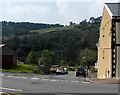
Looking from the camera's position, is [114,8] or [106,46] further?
[106,46]

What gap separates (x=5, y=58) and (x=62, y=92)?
29.2 metres

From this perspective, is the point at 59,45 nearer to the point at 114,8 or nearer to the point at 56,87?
the point at 114,8

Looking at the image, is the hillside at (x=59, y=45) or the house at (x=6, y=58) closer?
the house at (x=6, y=58)

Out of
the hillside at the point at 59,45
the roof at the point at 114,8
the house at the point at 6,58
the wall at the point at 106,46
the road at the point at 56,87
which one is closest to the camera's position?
the road at the point at 56,87

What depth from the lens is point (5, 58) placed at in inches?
1676

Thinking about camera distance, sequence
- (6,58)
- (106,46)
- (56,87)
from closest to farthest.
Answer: (56,87)
(106,46)
(6,58)

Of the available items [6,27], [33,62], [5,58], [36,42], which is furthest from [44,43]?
[5,58]

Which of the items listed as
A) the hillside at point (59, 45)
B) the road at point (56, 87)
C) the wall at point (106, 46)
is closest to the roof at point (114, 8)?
the wall at point (106, 46)

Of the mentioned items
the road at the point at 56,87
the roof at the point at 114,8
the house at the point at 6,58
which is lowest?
the road at the point at 56,87

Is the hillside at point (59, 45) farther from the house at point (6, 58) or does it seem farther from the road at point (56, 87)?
the road at point (56, 87)

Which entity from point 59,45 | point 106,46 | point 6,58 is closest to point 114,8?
point 106,46

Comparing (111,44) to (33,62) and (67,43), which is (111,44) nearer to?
(33,62)

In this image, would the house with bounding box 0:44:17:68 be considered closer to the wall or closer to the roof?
the wall

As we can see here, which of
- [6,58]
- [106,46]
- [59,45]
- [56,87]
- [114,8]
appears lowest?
[56,87]
